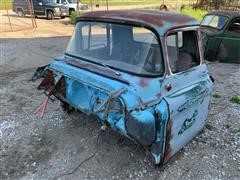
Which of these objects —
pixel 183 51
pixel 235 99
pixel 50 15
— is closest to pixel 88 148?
pixel 183 51

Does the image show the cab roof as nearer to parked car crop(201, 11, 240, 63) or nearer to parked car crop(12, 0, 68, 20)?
parked car crop(201, 11, 240, 63)

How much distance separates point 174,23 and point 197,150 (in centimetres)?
193

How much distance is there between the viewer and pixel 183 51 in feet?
13.1

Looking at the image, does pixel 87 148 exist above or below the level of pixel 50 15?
below

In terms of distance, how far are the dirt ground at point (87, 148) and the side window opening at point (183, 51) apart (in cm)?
130

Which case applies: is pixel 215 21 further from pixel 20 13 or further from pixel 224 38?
pixel 20 13

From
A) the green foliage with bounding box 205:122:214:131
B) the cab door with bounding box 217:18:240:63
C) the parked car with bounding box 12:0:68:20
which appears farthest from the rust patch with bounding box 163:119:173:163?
the parked car with bounding box 12:0:68:20

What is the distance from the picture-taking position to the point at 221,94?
6.27m

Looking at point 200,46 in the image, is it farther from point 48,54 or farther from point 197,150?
point 48,54

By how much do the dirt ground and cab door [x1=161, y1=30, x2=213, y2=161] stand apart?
0.32m

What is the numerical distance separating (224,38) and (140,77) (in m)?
6.38

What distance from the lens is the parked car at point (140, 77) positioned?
3.12 metres

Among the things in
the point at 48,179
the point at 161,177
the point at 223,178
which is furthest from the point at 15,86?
the point at 223,178

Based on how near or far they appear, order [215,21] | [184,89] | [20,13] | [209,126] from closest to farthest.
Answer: [184,89] → [209,126] → [215,21] → [20,13]
